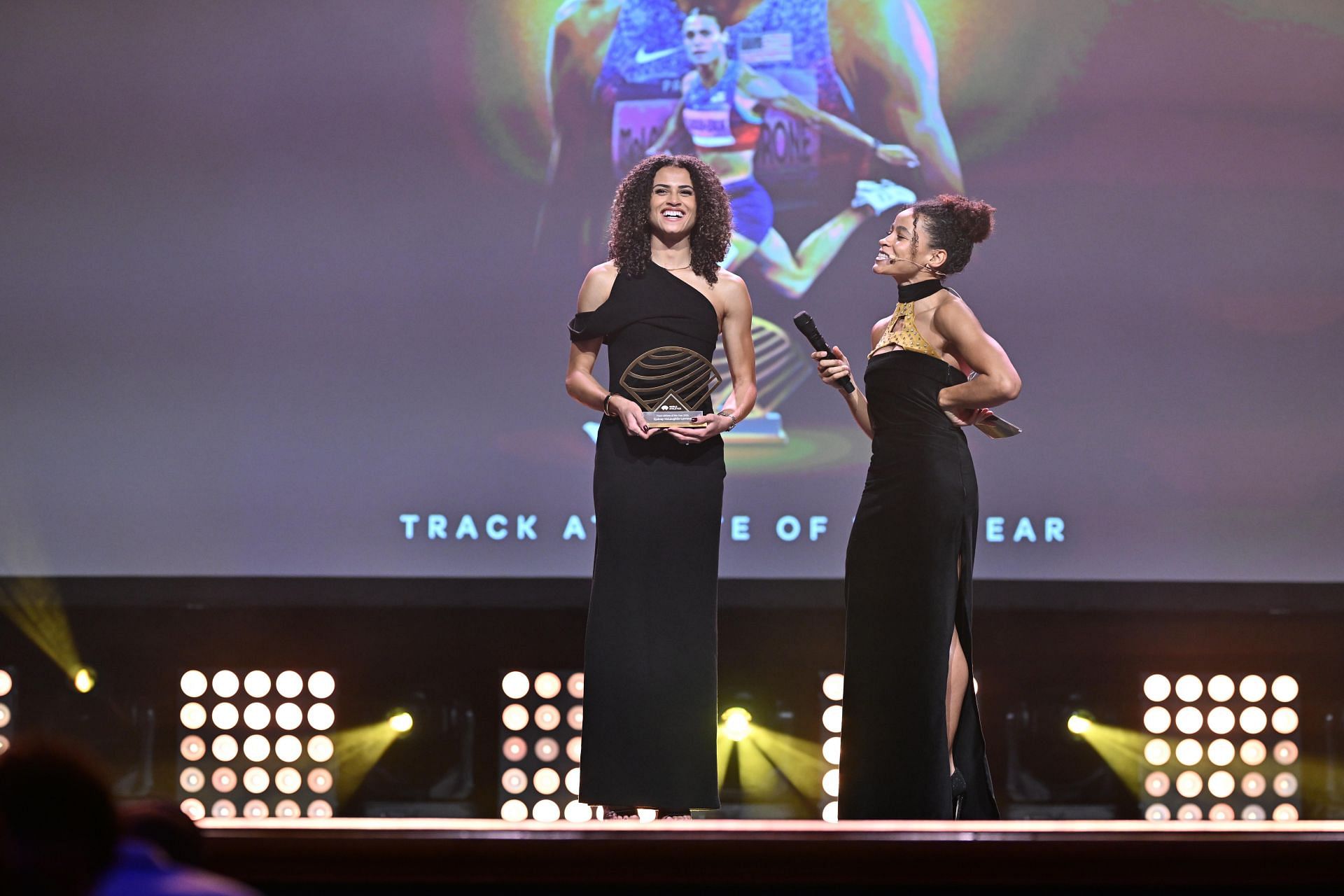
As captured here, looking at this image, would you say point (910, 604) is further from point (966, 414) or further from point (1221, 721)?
point (1221, 721)

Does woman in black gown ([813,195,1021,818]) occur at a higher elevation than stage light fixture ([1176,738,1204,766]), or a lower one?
higher

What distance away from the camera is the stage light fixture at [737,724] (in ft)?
13.3

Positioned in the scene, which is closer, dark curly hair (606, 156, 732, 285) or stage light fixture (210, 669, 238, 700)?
dark curly hair (606, 156, 732, 285)

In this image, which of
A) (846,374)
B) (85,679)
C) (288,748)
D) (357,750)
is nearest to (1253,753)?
(846,374)

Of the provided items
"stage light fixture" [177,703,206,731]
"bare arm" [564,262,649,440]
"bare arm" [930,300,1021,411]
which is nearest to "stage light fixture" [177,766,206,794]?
"stage light fixture" [177,703,206,731]

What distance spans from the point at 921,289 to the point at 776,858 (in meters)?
1.62

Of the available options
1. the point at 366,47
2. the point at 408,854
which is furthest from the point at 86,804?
the point at 366,47

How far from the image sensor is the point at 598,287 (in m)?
2.82

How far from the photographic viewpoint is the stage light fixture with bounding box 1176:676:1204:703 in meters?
4.04

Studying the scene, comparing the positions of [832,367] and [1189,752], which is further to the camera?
[1189,752]

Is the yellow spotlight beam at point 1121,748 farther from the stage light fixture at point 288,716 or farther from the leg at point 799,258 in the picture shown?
the stage light fixture at point 288,716

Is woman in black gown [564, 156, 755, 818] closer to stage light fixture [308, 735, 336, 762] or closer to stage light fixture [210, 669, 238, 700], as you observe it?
stage light fixture [308, 735, 336, 762]

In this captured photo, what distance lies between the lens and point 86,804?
2.68 ft

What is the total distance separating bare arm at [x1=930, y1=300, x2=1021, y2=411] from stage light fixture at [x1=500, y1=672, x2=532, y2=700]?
1.91 meters
